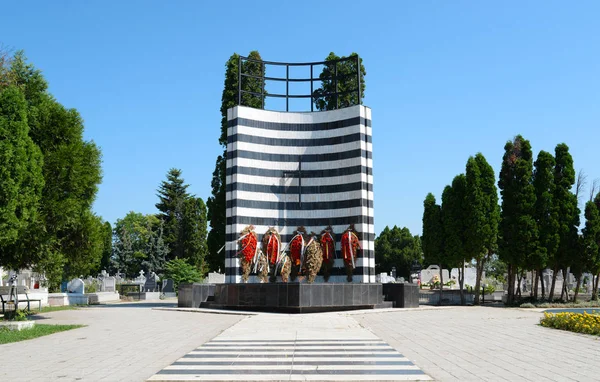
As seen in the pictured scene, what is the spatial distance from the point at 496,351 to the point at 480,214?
29.4 metres

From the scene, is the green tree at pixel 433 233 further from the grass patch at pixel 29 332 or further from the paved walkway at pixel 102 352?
the grass patch at pixel 29 332

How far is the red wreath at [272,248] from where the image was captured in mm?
42844

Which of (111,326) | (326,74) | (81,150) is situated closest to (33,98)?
(81,150)

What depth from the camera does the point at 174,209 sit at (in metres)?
82.8

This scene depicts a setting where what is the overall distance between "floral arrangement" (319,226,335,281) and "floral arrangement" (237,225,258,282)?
17.4 ft

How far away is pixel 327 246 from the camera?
1708 inches

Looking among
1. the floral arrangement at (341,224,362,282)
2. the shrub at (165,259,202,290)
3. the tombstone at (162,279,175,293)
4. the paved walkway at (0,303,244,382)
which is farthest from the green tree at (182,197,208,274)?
the paved walkway at (0,303,244,382)

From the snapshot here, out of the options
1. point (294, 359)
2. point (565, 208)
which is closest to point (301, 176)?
point (565, 208)

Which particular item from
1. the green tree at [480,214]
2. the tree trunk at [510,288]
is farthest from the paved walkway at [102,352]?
the tree trunk at [510,288]

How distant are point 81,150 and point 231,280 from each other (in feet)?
61.3

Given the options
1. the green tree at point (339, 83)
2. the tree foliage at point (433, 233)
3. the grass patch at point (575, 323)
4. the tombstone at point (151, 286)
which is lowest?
the tombstone at point (151, 286)

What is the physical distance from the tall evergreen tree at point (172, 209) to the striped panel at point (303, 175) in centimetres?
3556

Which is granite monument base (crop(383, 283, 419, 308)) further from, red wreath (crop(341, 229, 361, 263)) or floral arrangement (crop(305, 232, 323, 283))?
floral arrangement (crop(305, 232, 323, 283))

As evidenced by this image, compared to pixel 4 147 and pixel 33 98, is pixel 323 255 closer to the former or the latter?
pixel 33 98
